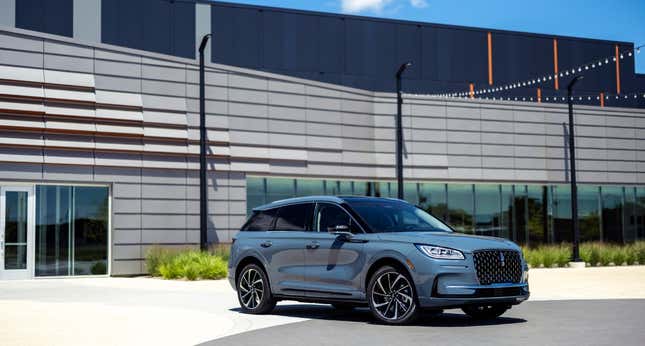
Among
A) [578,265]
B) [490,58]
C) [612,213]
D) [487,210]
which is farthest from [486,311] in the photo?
[490,58]

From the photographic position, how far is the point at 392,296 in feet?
39.0

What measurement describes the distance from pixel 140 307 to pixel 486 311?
5968 millimetres

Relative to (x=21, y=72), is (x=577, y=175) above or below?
below

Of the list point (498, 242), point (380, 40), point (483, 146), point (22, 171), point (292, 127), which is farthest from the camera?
point (380, 40)

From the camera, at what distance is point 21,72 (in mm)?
25688

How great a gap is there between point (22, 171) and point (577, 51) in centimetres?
4044

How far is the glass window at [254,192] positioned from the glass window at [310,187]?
4.84 ft

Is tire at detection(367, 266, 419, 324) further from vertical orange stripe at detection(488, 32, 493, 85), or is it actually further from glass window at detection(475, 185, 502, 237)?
vertical orange stripe at detection(488, 32, 493, 85)

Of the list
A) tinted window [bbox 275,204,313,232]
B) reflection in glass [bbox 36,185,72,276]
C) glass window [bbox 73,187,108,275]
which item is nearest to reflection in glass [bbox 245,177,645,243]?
glass window [bbox 73,187,108,275]

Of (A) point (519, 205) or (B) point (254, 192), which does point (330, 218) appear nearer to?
(B) point (254, 192)

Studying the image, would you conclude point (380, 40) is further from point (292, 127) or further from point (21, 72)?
point (21, 72)

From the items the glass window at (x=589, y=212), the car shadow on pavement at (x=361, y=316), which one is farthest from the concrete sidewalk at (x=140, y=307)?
the glass window at (x=589, y=212)

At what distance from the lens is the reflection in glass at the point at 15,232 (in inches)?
988

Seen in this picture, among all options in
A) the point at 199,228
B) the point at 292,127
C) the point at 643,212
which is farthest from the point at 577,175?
the point at 199,228
